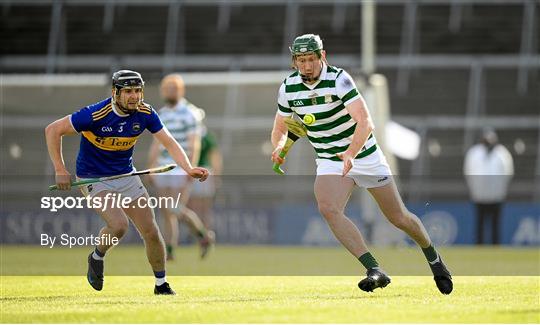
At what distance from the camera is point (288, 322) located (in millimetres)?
8164

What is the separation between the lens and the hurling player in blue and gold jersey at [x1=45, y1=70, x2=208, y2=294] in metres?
10.2

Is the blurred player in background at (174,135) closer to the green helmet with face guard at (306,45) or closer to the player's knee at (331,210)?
the player's knee at (331,210)

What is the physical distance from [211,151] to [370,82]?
15.0ft

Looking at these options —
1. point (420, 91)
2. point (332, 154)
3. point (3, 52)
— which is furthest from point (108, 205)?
point (3, 52)

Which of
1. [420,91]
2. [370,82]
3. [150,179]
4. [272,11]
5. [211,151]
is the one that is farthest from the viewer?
[272,11]

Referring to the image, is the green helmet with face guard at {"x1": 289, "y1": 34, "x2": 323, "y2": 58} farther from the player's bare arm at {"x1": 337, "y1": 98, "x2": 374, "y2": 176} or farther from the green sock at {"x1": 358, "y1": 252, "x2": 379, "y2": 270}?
the green sock at {"x1": 358, "y1": 252, "x2": 379, "y2": 270}

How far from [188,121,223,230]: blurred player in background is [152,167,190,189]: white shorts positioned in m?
2.57

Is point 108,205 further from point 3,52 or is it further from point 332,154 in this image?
point 3,52

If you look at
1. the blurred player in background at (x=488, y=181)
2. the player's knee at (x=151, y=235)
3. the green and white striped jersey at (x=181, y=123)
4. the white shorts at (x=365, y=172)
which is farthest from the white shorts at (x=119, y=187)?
the blurred player in background at (x=488, y=181)

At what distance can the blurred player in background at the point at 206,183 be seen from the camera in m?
19.4

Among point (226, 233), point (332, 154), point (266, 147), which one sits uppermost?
point (332, 154)

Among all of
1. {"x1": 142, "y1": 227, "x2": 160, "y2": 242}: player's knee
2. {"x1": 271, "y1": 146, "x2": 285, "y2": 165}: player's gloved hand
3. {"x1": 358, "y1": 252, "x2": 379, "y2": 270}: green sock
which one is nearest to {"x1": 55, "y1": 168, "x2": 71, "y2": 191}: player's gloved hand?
{"x1": 142, "y1": 227, "x2": 160, "y2": 242}: player's knee

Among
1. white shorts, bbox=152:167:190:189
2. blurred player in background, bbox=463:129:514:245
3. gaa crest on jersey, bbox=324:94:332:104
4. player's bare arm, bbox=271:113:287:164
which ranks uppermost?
gaa crest on jersey, bbox=324:94:332:104

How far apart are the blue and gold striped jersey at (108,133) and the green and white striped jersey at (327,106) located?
1.11 metres
